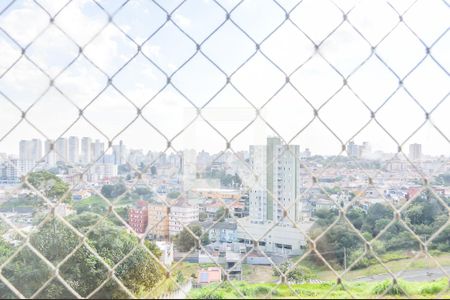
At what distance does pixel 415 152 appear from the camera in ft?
2.57

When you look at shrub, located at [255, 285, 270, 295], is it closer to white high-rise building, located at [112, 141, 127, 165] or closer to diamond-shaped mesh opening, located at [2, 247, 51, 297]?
white high-rise building, located at [112, 141, 127, 165]

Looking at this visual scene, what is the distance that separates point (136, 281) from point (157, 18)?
0.80 m

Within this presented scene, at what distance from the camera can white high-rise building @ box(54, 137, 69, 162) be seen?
0.69 metres

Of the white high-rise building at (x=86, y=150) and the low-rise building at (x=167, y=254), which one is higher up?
the white high-rise building at (x=86, y=150)

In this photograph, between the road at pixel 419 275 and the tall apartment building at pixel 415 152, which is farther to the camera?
the road at pixel 419 275

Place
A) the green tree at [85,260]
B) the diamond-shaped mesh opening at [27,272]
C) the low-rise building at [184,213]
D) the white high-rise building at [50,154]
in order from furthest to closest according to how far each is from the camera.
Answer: the diamond-shaped mesh opening at [27,272] → the green tree at [85,260] → the low-rise building at [184,213] → the white high-rise building at [50,154]

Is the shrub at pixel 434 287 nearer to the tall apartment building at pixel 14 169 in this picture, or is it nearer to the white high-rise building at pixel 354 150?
the white high-rise building at pixel 354 150

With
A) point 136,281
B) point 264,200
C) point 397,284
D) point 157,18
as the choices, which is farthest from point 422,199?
point 136,281

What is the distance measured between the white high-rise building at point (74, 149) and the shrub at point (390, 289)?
0.59 m

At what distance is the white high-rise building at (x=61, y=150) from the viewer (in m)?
0.69

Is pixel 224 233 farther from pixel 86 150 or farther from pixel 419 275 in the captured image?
pixel 419 275

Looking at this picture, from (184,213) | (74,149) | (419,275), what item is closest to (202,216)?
(184,213)

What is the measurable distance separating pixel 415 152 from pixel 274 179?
0.28 metres

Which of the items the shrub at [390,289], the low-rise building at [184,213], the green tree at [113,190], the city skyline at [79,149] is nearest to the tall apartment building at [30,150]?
the city skyline at [79,149]
